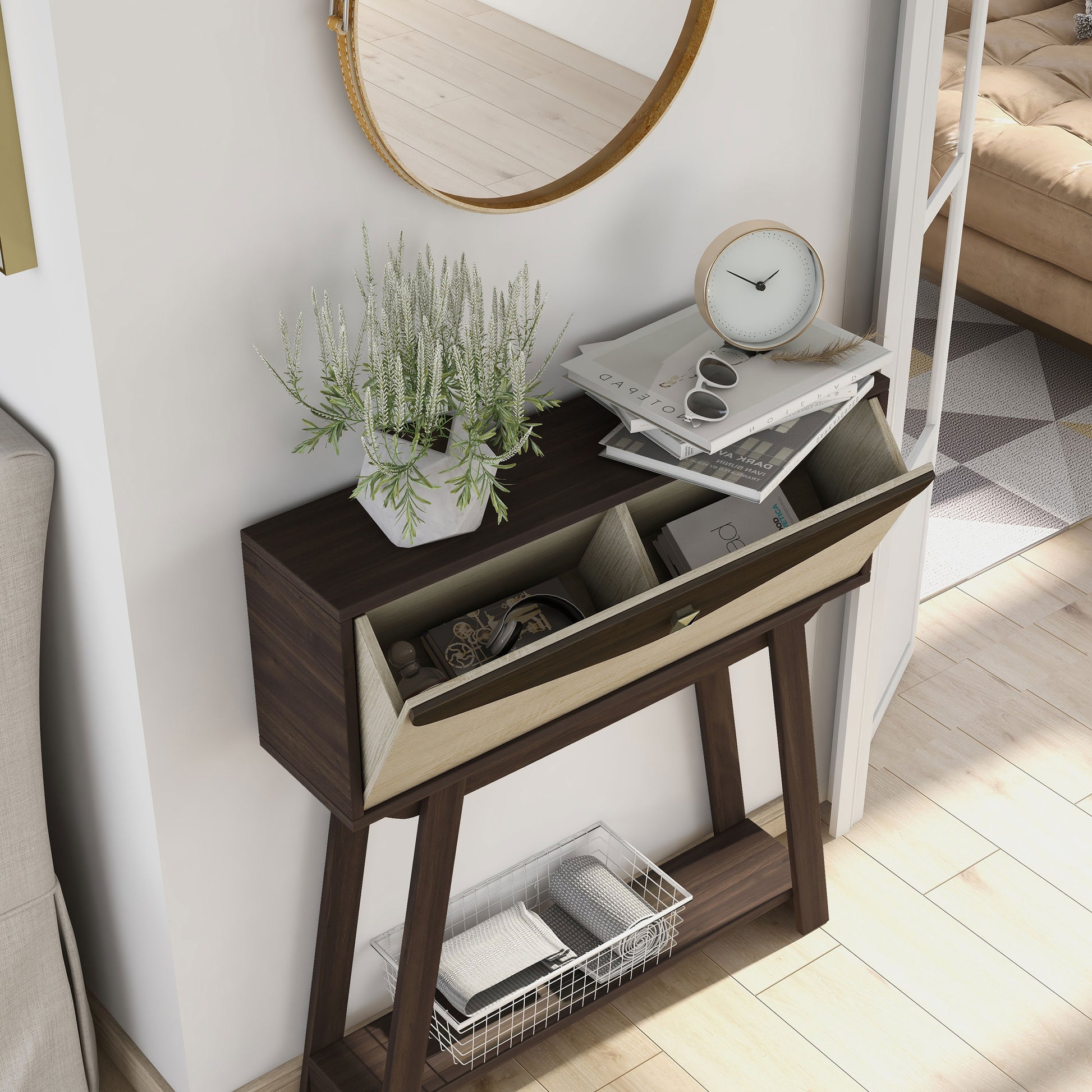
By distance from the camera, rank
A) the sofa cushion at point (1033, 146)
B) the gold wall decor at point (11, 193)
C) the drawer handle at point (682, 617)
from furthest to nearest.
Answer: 1. the sofa cushion at point (1033, 146)
2. the drawer handle at point (682, 617)
3. the gold wall decor at point (11, 193)

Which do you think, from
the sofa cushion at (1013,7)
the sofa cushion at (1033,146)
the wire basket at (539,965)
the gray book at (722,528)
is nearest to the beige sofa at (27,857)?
the wire basket at (539,965)

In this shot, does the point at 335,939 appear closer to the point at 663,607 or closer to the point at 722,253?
the point at 663,607

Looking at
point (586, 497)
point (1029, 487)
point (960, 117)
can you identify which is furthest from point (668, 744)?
point (1029, 487)

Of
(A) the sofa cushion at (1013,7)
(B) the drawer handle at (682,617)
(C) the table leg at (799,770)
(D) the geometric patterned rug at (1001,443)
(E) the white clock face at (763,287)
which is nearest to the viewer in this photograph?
(B) the drawer handle at (682,617)

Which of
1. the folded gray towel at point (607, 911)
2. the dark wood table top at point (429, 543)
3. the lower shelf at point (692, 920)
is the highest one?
the dark wood table top at point (429, 543)

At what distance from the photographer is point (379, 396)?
49.0 inches

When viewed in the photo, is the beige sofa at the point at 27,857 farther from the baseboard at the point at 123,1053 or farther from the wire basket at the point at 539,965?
the wire basket at the point at 539,965

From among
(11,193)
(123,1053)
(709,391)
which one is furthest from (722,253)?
(123,1053)

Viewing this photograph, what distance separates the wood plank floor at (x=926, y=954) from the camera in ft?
5.98

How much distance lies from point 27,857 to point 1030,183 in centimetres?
280

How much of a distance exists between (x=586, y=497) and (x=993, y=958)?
3.53 ft

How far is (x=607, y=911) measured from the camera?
5.96ft

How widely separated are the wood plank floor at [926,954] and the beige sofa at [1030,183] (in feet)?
3.91

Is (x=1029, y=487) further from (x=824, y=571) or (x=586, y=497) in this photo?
(x=586, y=497)
